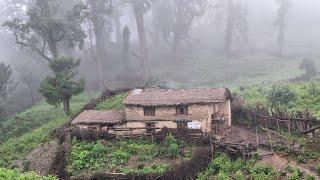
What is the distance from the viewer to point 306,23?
92625 millimetres

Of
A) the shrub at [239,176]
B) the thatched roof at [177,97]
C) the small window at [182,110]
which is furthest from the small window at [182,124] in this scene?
the shrub at [239,176]

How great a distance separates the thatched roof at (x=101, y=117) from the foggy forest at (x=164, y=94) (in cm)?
58

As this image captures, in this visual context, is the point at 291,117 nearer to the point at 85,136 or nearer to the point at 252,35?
the point at 85,136

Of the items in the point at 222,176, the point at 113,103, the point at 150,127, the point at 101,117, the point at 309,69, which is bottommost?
the point at 222,176

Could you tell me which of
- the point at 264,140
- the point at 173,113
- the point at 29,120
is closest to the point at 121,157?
the point at 173,113

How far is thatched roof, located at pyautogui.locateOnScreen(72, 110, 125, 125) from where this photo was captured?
3660 cm

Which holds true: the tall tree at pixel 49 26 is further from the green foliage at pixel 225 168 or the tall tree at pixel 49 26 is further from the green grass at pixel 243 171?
the green grass at pixel 243 171

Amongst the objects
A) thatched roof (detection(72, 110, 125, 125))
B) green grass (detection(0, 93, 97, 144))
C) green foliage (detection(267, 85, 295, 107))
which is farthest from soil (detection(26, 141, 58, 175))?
green foliage (detection(267, 85, 295, 107))

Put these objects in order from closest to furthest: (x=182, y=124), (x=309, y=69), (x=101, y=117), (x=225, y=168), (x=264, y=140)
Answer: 1. (x=225, y=168)
2. (x=264, y=140)
3. (x=182, y=124)
4. (x=101, y=117)
5. (x=309, y=69)

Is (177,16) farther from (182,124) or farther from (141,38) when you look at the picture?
(182,124)

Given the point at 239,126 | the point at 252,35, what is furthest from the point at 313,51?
the point at 239,126

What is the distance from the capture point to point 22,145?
3916 cm

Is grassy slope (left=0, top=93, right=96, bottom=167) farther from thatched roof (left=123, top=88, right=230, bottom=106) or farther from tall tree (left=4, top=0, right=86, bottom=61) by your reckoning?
thatched roof (left=123, top=88, right=230, bottom=106)

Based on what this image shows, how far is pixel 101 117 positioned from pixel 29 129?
1212cm
